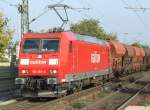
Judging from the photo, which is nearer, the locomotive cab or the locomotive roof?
the locomotive cab

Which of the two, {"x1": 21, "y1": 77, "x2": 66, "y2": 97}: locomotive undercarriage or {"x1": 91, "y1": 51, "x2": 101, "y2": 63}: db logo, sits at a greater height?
{"x1": 91, "y1": 51, "x2": 101, "y2": 63}: db logo

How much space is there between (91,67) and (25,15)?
18.8ft

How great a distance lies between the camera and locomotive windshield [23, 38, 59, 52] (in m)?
20.3

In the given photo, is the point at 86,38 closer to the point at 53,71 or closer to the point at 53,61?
the point at 53,61

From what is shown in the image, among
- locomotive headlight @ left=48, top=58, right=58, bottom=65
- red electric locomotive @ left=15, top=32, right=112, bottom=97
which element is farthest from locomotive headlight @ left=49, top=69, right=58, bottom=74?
locomotive headlight @ left=48, top=58, right=58, bottom=65

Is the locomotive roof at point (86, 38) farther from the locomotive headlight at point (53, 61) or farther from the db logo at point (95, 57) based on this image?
the locomotive headlight at point (53, 61)

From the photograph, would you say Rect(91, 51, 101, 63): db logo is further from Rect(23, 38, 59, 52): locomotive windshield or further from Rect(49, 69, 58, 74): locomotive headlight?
Rect(49, 69, 58, 74): locomotive headlight

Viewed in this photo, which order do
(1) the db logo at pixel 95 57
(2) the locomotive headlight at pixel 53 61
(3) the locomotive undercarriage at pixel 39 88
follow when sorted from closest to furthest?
(3) the locomotive undercarriage at pixel 39 88, (2) the locomotive headlight at pixel 53 61, (1) the db logo at pixel 95 57

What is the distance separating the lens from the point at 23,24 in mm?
27594

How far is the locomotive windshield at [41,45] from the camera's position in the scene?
Result: 20.3 metres

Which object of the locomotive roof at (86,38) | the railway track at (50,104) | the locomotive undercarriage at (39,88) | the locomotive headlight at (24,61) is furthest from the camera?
the locomotive roof at (86,38)

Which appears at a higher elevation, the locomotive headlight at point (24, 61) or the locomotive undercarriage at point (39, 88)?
the locomotive headlight at point (24, 61)

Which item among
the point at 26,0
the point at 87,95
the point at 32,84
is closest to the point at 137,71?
the point at 26,0

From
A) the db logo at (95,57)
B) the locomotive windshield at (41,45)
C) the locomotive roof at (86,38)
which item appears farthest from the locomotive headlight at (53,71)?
the db logo at (95,57)
